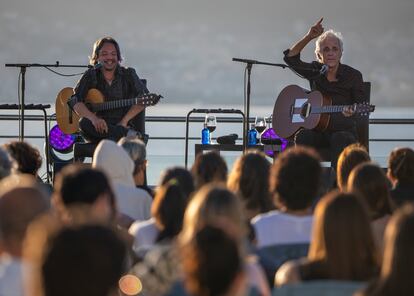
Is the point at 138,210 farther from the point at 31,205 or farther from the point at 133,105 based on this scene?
the point at 133,105

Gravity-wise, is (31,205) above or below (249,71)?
below

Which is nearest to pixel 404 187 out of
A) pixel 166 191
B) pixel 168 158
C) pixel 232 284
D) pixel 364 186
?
pixel 364 186

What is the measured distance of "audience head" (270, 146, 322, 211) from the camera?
12.2 ft

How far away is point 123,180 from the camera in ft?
16.2

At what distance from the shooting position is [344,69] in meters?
8.34

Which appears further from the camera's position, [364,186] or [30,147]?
[30,147]

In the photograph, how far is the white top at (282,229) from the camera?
3.64 m

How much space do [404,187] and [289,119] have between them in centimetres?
392

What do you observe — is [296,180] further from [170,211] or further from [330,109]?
[330,109]

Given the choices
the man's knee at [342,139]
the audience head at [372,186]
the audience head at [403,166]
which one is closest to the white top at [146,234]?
the audience head at [372,186]

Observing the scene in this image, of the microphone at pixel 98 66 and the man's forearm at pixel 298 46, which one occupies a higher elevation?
the man's forearm at pixel 298 46

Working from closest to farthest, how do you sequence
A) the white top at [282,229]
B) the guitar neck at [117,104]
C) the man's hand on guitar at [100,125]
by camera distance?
the white top at [282,229] → the man's hand on guitar at [100,125] → the guitar neck at [117,104]

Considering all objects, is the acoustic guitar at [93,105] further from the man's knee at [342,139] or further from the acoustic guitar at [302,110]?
the man's knee at [342,139]

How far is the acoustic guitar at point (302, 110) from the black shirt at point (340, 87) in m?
0.07
